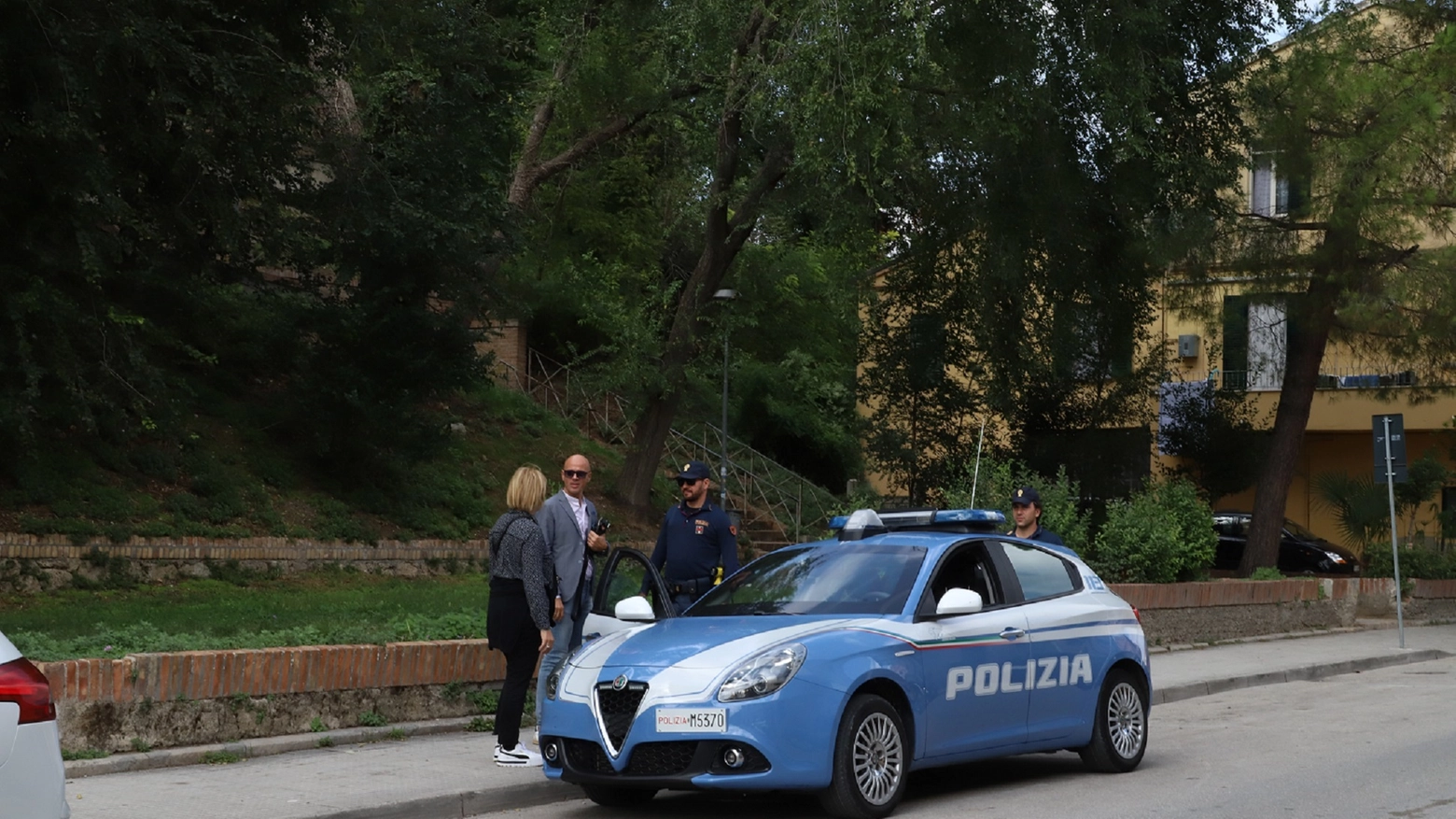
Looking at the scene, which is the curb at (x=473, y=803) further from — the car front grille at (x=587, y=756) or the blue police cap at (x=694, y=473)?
the blue police cap at (x=694, y=473)

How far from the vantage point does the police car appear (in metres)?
7.68

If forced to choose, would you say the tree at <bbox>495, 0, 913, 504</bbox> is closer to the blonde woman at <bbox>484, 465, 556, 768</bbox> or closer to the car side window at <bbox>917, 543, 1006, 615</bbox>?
the car side window at <bbox>917, 543, 1006, 615</bbox>

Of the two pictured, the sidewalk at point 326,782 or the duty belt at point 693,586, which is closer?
the sidewalk at point 326,782

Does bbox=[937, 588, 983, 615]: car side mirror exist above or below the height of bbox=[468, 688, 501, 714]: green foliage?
above

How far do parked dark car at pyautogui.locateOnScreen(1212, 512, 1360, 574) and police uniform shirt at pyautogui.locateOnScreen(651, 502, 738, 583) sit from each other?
2604cm

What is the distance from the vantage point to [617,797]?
8758 millimetres

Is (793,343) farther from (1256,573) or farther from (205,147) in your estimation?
(205,147)

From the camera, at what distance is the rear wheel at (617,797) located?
8.69m

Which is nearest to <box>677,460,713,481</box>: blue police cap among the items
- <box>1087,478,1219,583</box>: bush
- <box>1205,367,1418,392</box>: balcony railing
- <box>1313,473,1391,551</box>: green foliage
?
<box>1087,478,1219,583</box>: bush

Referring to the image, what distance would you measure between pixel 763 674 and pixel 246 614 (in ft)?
28.1

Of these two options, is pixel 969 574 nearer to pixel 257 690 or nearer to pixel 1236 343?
pixel 257 690

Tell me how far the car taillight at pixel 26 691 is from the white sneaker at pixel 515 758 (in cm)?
442

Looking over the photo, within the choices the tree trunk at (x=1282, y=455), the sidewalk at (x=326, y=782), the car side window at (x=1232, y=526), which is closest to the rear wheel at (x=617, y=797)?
A: the sidewalk at (x=326, y=782)

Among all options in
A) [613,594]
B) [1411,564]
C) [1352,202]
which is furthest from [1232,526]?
[613,594]
